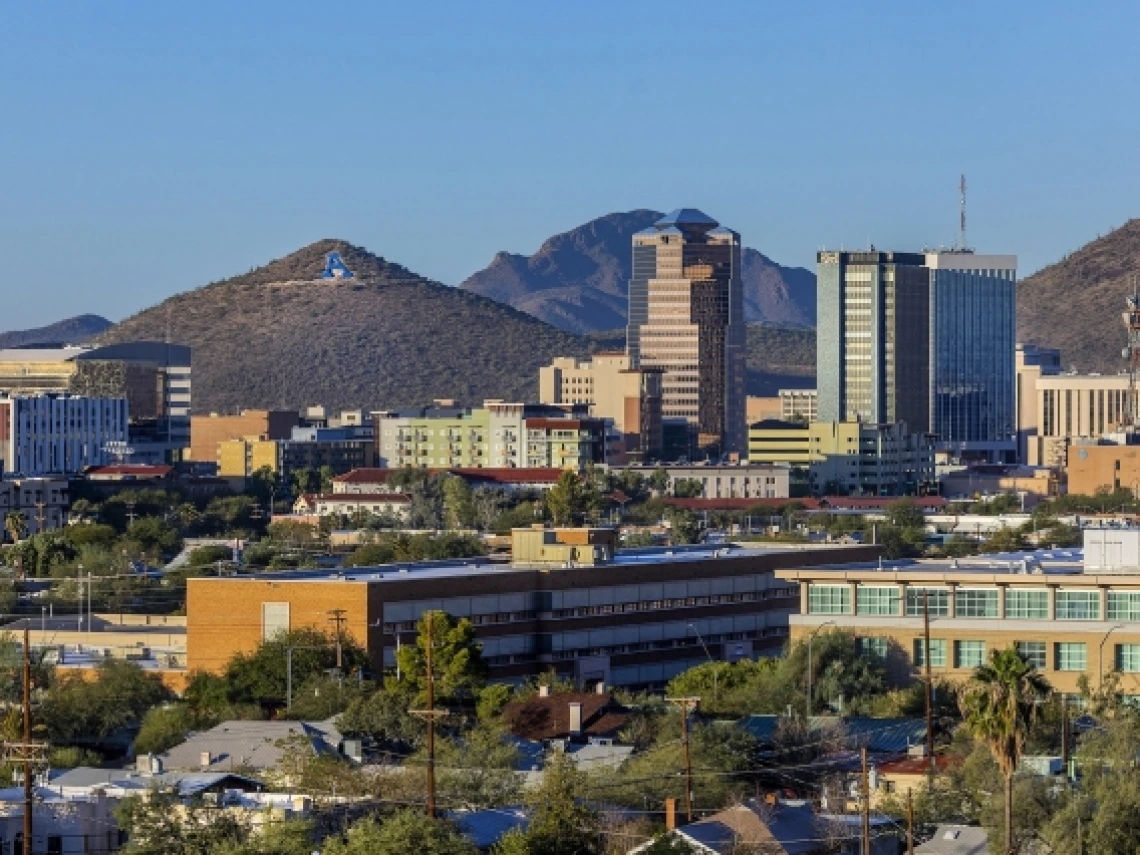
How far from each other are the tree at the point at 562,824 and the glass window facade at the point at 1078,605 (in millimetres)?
28346

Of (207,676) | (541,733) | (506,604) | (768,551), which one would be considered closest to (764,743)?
(541,733)

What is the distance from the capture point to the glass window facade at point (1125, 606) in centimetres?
8294

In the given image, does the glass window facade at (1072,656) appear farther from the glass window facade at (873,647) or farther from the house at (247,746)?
the house at (247,746)

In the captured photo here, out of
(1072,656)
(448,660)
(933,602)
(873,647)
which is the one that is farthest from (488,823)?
(933,602)

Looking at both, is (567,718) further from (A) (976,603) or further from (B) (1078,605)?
(B) (1078,605)

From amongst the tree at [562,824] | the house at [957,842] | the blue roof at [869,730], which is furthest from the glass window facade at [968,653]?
the tree at [562,824]

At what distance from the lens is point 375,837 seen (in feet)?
172

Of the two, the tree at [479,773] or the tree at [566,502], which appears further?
the tree at [566,502]

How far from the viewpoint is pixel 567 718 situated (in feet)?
249

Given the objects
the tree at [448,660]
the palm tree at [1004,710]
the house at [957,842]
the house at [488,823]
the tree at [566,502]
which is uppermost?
the tree at [566,502]

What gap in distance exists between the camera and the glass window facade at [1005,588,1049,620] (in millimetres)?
83875

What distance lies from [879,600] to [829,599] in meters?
1.58

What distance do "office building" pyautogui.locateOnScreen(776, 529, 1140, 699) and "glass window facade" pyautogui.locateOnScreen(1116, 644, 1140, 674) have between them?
25 mm

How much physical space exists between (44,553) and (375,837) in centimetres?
10352
